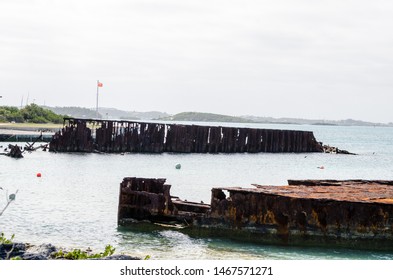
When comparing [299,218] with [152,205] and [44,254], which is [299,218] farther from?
[44,254]

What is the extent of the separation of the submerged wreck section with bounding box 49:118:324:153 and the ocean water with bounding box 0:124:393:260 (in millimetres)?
2032

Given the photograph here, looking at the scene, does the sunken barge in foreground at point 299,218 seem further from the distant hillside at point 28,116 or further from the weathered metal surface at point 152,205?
the distant hillside at point 28,116

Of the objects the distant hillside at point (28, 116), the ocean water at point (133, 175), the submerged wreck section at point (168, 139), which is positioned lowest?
the ocean water at point (133, 175)

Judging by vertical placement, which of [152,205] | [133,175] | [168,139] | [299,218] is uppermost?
[168,139]

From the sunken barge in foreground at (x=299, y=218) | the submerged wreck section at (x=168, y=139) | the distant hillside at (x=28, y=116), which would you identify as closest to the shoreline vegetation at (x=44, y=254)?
the sunken barge in foreground at (x=299, y=218)

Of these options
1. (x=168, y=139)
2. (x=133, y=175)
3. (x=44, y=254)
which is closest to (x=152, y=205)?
(x=44, y=254)

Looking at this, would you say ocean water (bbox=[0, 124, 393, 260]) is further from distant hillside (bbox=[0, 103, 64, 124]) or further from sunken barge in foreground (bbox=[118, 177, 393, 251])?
distant hillside (bbox=[0, 103, 64, 124])

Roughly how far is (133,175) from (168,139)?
19.6m

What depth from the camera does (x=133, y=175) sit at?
44.5 metres

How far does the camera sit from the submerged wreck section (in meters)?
58.8

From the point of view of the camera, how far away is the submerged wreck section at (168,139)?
58781 mm

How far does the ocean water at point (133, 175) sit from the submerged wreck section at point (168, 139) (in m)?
2.03
